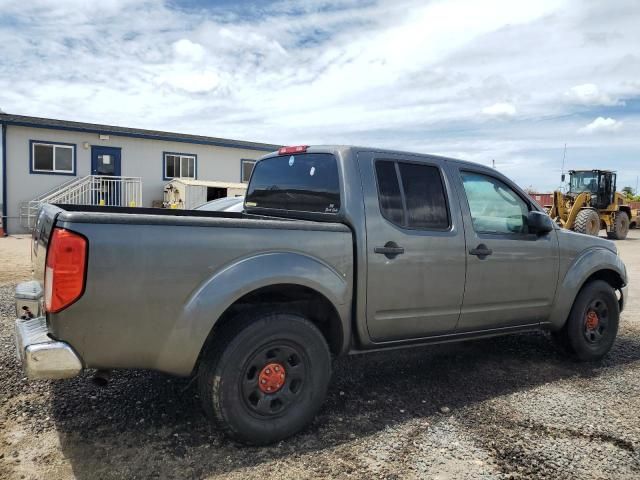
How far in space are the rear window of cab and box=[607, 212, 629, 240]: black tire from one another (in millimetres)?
21577

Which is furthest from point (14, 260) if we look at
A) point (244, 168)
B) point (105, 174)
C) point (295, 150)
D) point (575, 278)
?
point (244, 168)

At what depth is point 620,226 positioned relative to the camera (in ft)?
73.2

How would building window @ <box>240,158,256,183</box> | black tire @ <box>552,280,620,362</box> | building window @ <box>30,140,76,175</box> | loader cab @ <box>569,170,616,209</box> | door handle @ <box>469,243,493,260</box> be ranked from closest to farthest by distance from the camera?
1. door handle @ <box>469,243,493,260</box>
2. black tire @ <box>552,280,620,362</box>
3. building window @ <box>30,140,76,175</box>
4. loader cab @ <box>569,170,616,209</box>
5. building window @ <box>240,158,256,183</box>

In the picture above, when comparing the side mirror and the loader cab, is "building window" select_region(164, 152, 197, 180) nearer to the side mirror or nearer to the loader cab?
the loader cab

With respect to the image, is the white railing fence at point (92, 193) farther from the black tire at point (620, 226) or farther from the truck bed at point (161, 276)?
the black tire at point (620, 226)

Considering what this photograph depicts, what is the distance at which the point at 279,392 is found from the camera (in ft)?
10.8

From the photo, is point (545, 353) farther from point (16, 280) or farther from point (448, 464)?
point (16, 280)

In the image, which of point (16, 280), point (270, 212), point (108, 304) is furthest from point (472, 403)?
point (16, 280)

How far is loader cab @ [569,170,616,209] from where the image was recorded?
21.6 meters

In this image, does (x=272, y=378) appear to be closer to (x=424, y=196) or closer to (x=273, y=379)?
(x=273, y=379)

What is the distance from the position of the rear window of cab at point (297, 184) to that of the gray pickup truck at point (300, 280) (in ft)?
0.05

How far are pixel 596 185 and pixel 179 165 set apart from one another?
17.2 meters

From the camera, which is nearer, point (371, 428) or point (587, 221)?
point (371, 428)

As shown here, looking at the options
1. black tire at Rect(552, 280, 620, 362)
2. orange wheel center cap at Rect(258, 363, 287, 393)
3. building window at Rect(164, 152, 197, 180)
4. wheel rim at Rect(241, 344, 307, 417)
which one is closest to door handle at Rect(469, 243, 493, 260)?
black tire at Rect(552, 280, 620, 362)
